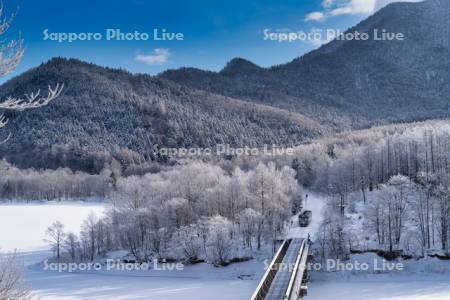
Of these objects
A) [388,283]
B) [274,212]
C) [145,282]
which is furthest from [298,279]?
[274,212]

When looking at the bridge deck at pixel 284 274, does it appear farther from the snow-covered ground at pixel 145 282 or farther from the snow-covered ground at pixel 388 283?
the snow-covered ground at pixel 145 282

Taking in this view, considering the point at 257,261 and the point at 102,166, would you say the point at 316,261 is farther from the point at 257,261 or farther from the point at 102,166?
the point at 102,166

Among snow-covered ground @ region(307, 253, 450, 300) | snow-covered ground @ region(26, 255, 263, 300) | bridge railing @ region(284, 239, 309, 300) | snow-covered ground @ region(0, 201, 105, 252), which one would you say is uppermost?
bridge railing @ region(284, 239, 309, 300)

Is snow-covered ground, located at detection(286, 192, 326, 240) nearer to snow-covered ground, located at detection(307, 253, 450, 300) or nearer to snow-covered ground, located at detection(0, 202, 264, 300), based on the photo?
snow-covered ground, located at detection(307, 253, 450, 300)

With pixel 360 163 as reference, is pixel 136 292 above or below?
below

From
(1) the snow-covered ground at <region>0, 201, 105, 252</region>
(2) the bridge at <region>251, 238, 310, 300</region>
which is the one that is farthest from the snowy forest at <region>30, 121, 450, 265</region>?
(1) the snow-covered ground at <region>0, 201, 105, 252</region>

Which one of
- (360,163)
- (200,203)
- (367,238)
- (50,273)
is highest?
(360,163)

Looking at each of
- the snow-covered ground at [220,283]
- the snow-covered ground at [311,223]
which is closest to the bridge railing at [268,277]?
the snow-covered ground at [220,283]

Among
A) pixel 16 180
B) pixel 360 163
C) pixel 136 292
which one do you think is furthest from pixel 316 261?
pixel 16 180
